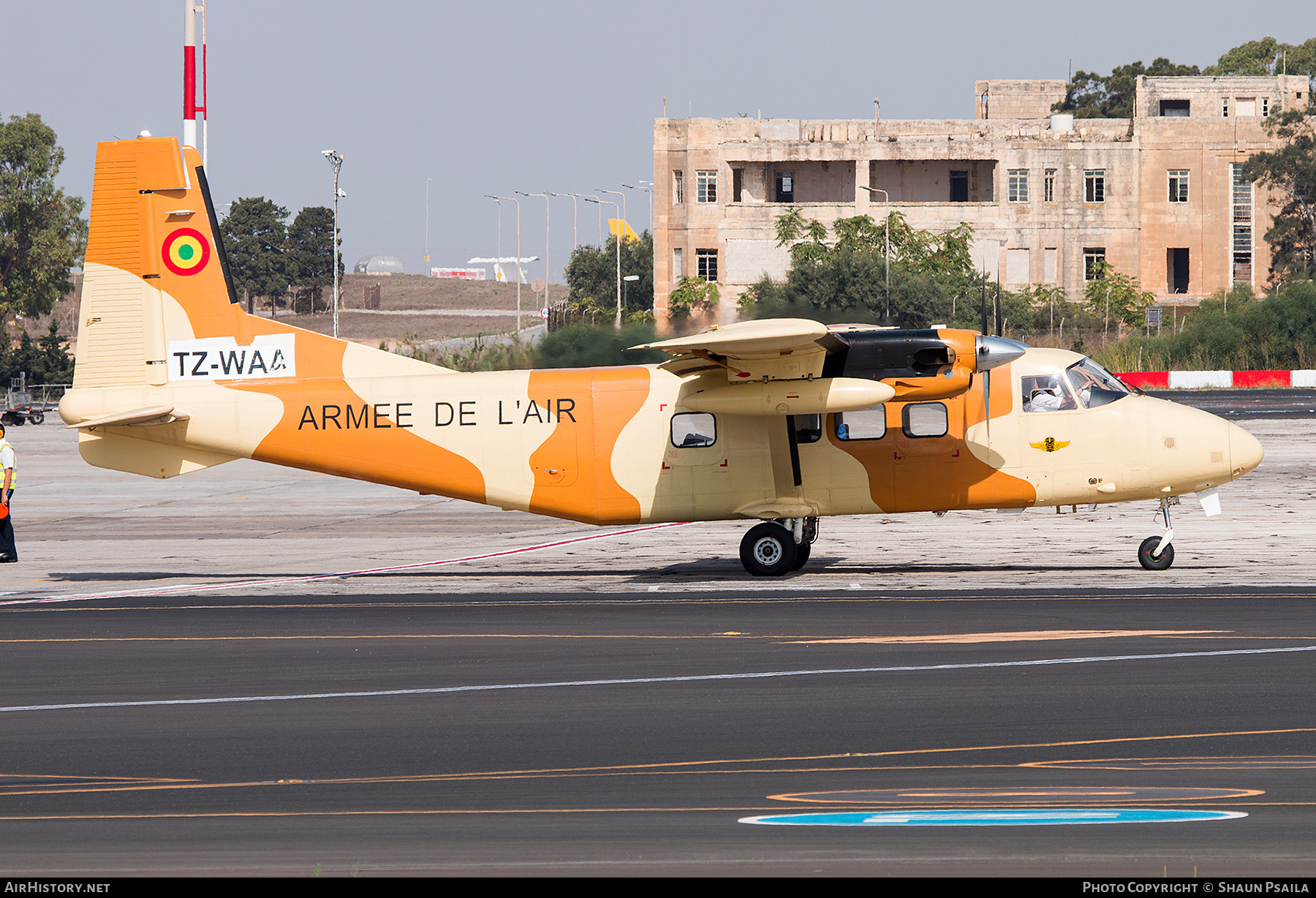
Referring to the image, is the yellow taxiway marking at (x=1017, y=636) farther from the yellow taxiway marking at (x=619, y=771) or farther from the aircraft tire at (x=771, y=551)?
the aircraft tire at (x=771, y=551)

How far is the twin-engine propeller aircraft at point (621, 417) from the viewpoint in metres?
19.2

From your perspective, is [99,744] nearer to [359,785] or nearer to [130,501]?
[359,785]

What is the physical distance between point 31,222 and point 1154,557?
8957 cm

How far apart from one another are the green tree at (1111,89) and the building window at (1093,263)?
1876 inches

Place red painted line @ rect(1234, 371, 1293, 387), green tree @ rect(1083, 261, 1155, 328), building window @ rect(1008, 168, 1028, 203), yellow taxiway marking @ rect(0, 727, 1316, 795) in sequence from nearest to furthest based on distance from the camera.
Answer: yellow taxiway marking @ rect(0, 727, 1316, 795), red painted line @ rect(1234, 371, 1293, 387), green tree @ rect(1083, 261, 1155, 328), building window @ rect(1008, 168, 1028, 203)

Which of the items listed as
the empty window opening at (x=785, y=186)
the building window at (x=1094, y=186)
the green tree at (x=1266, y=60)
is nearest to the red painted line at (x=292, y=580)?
the empty window opening at (x=785, y=186)

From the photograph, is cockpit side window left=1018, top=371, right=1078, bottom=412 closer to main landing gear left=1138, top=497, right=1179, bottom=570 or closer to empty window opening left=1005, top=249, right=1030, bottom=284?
main landing gear left=1138, top=497, right=1179, bottom=570

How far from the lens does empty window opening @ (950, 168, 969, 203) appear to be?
304 ft

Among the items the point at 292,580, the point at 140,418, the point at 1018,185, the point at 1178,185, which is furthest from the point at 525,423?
the point at 1178,185

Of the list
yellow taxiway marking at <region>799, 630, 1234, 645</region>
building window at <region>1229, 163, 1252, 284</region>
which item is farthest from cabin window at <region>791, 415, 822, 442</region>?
building window at <region>1229, 163, 1252, 284</region>

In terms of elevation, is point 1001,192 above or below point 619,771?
above

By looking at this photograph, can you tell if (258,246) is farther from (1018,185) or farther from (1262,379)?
(1262,379)

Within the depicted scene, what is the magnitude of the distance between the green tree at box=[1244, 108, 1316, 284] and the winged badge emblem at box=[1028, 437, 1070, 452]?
78023mm

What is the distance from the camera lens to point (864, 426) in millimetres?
19469
